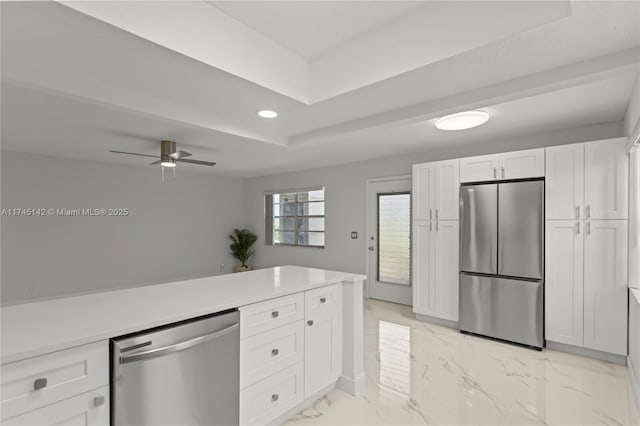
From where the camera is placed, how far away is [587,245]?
10.1 ft

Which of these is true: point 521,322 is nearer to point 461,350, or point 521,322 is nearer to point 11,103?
point 461,350

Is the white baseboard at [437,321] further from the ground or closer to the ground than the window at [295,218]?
closer to the ground

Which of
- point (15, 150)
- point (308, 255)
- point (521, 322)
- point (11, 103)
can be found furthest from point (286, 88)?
point (15, 150)

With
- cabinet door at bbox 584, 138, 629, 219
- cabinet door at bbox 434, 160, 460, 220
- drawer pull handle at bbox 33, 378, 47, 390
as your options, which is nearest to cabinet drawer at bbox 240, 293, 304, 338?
drawer pull handle at bbox 33, 378, 47, 390

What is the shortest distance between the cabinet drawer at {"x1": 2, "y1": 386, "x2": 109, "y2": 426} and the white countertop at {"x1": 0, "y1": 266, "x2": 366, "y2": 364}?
22 centimetres

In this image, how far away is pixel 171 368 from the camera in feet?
4.85

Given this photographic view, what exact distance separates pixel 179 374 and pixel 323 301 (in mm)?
1063

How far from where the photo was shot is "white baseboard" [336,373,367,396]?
7.91 feet

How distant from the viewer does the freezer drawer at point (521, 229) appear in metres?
3.33

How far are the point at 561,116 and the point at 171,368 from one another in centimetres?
392

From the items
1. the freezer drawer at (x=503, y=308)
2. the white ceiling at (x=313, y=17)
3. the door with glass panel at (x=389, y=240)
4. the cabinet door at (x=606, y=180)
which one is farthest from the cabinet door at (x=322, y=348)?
the door with glass panel at (x=389, y=240)

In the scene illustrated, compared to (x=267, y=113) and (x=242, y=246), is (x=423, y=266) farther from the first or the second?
(x=242, y=246)

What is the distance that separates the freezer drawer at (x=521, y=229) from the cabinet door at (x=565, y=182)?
0.09 meters

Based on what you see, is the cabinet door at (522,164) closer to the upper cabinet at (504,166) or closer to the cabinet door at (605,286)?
the upper cabinet at (504,166)
